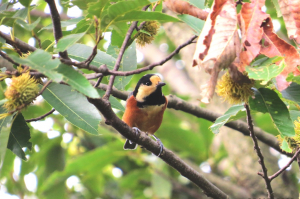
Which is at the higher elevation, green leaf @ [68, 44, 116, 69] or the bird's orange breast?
green leaf @ [68, 44, 116, 69]

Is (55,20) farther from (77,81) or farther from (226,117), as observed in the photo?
(226,117)

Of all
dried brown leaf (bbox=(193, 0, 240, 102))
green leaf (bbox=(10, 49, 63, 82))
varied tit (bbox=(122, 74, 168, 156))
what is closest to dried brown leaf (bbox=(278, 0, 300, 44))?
dried brown leaf (bbox=(193, 0, 240, 102))

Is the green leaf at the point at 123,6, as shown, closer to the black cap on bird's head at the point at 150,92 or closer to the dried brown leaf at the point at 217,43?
the dried brown leaf at the point at 217,43

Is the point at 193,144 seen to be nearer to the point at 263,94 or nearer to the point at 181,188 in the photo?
the point at 181,188

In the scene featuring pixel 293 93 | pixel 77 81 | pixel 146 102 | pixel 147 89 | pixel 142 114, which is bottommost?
pixel 142 114

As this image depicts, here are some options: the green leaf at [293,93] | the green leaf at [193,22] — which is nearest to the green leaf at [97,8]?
the green leaf at [193,22]

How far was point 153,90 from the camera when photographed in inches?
141

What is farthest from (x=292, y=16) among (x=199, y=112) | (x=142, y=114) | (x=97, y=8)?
(x=142, y=114)

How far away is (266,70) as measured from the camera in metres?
1.67

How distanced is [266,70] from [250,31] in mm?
209

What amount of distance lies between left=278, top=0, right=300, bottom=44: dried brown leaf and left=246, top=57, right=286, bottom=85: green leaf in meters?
0.21

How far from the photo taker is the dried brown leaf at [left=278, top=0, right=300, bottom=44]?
5.94ft

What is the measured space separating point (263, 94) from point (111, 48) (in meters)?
1.36

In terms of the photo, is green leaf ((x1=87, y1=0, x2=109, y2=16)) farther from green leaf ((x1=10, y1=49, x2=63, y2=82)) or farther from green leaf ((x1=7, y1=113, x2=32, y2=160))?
green leaf ((x1=7, y1=113, x2=32, y2=160))
